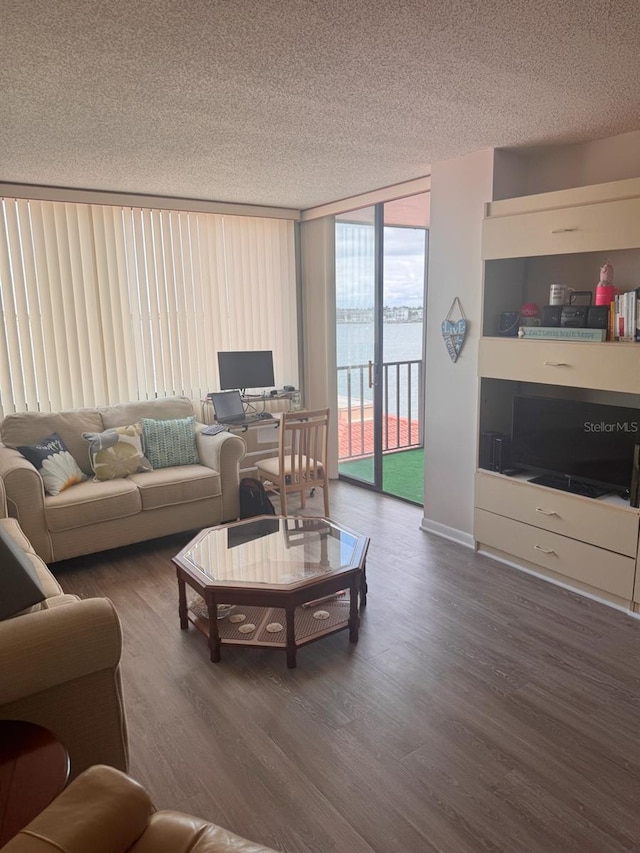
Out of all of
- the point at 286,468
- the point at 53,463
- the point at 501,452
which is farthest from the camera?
the point at 286,468

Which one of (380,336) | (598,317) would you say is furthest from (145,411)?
(598,317)

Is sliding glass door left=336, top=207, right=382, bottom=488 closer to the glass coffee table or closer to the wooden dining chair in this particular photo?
the wooden dining chair

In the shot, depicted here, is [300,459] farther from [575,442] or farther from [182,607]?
[575,442]

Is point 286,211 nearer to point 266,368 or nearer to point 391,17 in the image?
point 266,368

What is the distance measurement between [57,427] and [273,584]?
223cm

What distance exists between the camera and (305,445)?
4.23 metres

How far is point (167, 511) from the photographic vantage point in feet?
12.8

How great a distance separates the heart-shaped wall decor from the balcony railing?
4.17ft

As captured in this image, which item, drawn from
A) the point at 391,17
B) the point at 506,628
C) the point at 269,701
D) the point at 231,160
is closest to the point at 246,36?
the point at 391,17

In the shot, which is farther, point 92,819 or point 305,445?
point 305,445

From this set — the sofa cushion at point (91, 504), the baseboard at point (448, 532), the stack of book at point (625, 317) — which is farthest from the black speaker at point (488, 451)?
the sofa cushion at point (91, 504)

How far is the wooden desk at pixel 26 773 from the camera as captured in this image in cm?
121

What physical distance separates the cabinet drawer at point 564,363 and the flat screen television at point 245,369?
7.07 ft

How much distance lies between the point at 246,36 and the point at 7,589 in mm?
1926
